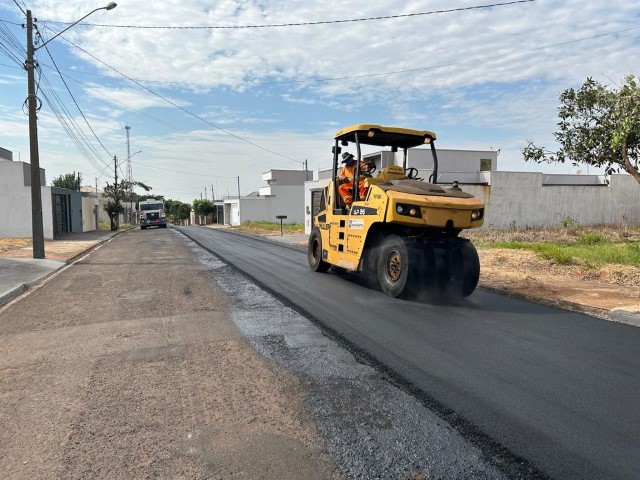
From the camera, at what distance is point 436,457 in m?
3.23

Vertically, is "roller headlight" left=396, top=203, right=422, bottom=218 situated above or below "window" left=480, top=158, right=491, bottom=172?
below

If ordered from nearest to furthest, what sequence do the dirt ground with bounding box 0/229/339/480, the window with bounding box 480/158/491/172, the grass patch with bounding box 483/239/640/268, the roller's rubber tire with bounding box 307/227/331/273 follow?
the dirt ground with bounding box 0/229/339/480 < the roller's rubber tire with bounding box 307/227/331/273 < the grass patch with bounding box 483/239/640/268 < the window with bounding box 480/158/491/172

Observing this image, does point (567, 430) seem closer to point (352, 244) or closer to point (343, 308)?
point (343, 308)

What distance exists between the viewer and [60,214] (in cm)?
3191

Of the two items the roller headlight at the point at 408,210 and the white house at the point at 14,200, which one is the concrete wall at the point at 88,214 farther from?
the roller headlight at the point at 408,210

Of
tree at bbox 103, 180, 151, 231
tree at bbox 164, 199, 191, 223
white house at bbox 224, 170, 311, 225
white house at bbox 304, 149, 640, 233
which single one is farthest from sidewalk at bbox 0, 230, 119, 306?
tree at bbox 164, 199, 191, 223

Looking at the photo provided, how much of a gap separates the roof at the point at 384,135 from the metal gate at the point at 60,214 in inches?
945

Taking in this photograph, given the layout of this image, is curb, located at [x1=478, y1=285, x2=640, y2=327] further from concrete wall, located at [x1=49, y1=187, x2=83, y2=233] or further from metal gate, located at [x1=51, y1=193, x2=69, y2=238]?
concrete wall, located at [x1=49, y1=187, x2=83, y2=233]

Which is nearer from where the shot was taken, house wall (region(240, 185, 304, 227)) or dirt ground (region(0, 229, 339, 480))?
dirt ground (region(0, 229, 339, 480))

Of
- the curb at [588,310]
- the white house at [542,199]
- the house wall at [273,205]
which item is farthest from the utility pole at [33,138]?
the house wall at [273,205]

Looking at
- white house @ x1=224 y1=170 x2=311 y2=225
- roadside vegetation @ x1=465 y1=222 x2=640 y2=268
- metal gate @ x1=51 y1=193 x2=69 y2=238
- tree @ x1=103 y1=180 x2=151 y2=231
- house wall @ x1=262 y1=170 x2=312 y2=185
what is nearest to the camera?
roadside vegetation @ x1=465 y1=222 x2=640 y2=268

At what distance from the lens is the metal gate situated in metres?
29.5

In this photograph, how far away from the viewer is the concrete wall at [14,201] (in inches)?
1045

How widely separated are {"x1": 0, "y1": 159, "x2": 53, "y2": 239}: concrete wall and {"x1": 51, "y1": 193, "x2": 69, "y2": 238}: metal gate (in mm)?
1637
